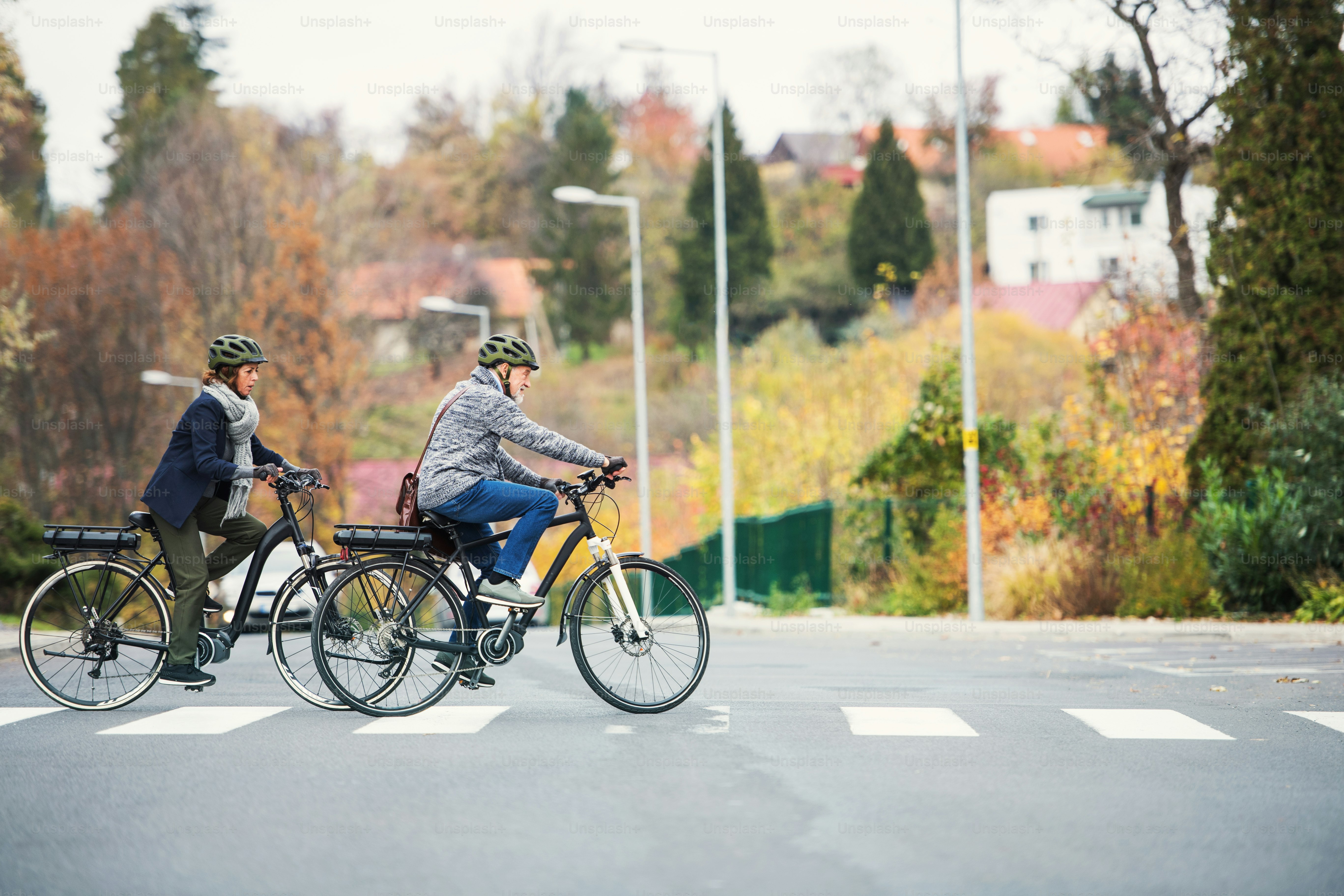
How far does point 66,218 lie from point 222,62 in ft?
75.7

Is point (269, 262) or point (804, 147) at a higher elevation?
point (804, 147)

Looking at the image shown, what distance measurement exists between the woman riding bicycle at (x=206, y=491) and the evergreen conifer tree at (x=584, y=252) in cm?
6175

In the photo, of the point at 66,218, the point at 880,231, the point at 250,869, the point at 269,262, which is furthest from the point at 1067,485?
the point at 880,231

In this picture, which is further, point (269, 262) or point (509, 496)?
point (269, 262)

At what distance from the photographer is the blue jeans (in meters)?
7.65

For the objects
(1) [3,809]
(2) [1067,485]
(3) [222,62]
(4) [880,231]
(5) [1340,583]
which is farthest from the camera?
(3) [222,62]

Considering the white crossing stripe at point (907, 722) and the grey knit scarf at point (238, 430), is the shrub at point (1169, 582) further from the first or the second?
the grey knit scarf at point (238, 430)

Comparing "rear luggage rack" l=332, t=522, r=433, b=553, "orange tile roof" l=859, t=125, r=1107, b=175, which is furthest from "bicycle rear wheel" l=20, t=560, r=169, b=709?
"orange tile roof" l=859, t=125, r=1107, b=175

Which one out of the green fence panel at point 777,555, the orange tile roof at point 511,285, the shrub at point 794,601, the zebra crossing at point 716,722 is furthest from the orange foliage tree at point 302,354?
the zebra crossing at point 716,722

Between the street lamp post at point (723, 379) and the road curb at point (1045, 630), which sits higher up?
the street lamp post at point (723, 379)

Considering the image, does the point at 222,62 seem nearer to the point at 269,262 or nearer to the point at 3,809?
the point at 269,262

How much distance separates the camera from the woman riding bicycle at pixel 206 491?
8062 mm

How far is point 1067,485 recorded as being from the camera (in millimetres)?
19875

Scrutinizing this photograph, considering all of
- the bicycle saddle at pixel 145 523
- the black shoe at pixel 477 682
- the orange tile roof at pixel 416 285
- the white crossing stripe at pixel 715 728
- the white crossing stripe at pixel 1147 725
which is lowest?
the white crossing stripe at pixel 1147 725
